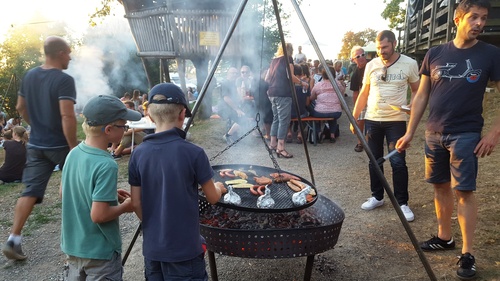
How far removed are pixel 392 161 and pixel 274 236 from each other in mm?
2318

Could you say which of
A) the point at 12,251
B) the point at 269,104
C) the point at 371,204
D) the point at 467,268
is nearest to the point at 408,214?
the point at 371,204

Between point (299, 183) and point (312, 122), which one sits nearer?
point (299, 183)

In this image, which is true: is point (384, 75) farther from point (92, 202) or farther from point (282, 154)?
point (92, 202)

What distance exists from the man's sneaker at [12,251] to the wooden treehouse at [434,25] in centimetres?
791

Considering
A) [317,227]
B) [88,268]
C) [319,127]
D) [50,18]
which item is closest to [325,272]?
[317,227]

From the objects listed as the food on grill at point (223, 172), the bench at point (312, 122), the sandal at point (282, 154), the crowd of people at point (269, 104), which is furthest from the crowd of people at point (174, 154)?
the bench at point (312, 122)

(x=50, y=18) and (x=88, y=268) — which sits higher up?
(x=50, y=18)

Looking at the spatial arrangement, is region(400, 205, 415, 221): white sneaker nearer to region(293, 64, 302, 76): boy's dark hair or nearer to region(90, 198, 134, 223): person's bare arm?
region(90, 198, 134, 223): person's bare arm

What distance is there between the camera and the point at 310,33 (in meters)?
2.94

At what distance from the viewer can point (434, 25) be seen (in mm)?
8695

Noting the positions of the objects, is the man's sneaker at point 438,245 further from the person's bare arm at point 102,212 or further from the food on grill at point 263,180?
the person's bare arm at point 102,212

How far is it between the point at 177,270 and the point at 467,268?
7.82ft

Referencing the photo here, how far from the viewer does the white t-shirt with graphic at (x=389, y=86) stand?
425cm

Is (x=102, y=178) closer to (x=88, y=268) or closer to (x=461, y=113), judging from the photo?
(x=88, y=268)
